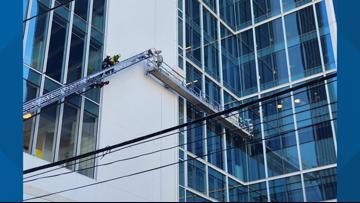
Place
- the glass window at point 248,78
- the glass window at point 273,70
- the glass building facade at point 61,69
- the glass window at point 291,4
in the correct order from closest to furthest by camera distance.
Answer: the glass building facade at point 61,69 → the glass window at point 273,70 → the glass window at point 291,4 → the glass window at point 248,78

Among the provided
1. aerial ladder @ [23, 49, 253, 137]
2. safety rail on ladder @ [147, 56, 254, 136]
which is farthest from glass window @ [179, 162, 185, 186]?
aerial ladder @ [23, 49, 253, 137]

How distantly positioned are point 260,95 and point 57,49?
41.0 feet

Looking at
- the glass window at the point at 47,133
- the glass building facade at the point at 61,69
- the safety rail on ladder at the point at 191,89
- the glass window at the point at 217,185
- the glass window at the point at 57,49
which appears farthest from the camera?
the glass window at the point at 217,185

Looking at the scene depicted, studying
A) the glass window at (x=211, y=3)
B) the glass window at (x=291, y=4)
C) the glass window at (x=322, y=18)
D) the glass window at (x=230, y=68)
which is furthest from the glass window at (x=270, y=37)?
the glass window at (x=211, y=3)

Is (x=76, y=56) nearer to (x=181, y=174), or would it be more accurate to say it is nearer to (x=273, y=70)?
(x=181, y=174)

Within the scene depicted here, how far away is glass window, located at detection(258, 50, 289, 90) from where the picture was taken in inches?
1064

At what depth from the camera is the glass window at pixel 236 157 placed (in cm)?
2578

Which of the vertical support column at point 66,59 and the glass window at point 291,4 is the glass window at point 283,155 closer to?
the glass window at point 291,4

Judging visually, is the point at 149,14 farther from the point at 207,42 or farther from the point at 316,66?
the point at 316,66

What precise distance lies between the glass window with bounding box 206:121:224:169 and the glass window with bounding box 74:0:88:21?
799 cm

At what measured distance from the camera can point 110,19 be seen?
70.2 ft

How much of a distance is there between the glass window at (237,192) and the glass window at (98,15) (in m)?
9.90

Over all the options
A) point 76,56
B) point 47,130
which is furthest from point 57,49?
point 47,130

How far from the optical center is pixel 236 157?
26.0m
